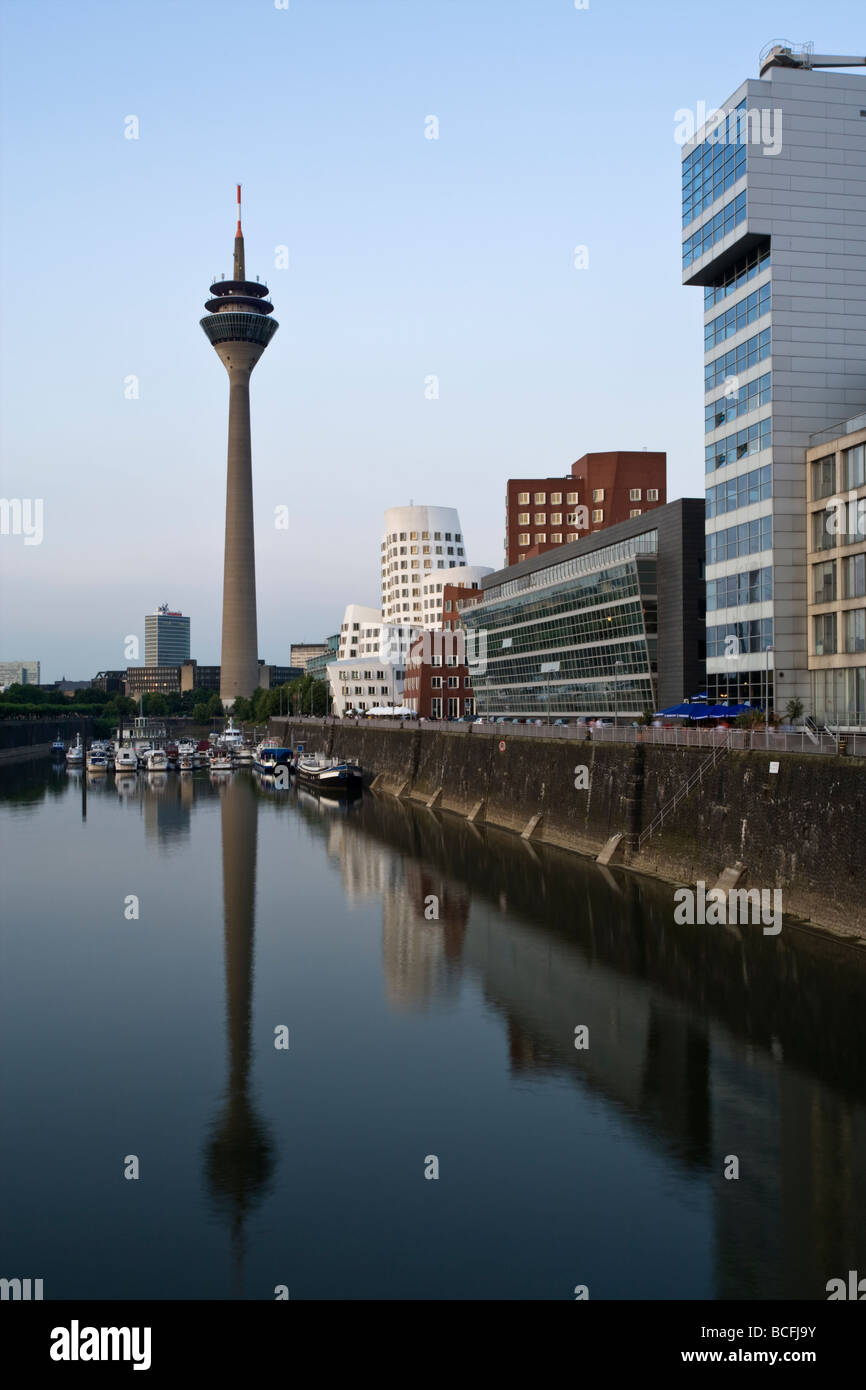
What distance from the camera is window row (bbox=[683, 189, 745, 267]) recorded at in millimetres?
57069

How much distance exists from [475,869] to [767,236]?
3445 cm

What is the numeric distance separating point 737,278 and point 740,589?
16078 mm

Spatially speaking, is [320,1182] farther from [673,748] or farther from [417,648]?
[417,648]

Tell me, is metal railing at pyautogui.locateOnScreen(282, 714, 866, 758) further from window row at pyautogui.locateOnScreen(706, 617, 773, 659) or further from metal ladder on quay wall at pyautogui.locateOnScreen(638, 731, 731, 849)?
window row at pyautogui.locateOnScreen(706, 617, 773, 659)

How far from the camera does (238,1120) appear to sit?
26.0m

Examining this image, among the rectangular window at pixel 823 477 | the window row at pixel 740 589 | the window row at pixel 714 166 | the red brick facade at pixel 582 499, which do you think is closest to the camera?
the rectangular window at pixel 823 477

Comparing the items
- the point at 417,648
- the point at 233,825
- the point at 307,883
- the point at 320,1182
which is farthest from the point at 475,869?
the point at 417,648

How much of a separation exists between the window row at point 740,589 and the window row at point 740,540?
1.07m

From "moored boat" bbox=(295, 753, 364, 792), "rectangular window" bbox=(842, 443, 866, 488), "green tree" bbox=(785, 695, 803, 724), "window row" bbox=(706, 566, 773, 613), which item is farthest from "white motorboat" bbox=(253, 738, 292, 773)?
"rectangular window" bbox=(842, 443, 866, 488)

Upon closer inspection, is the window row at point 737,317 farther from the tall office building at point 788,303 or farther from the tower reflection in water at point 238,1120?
the tower reflection in water at point 238,1120

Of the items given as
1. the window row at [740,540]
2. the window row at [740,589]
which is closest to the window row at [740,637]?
the window row at [740,589]

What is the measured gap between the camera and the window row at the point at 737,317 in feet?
186

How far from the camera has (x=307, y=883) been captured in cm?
5788

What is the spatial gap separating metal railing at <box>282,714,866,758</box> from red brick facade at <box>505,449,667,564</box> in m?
58.4
